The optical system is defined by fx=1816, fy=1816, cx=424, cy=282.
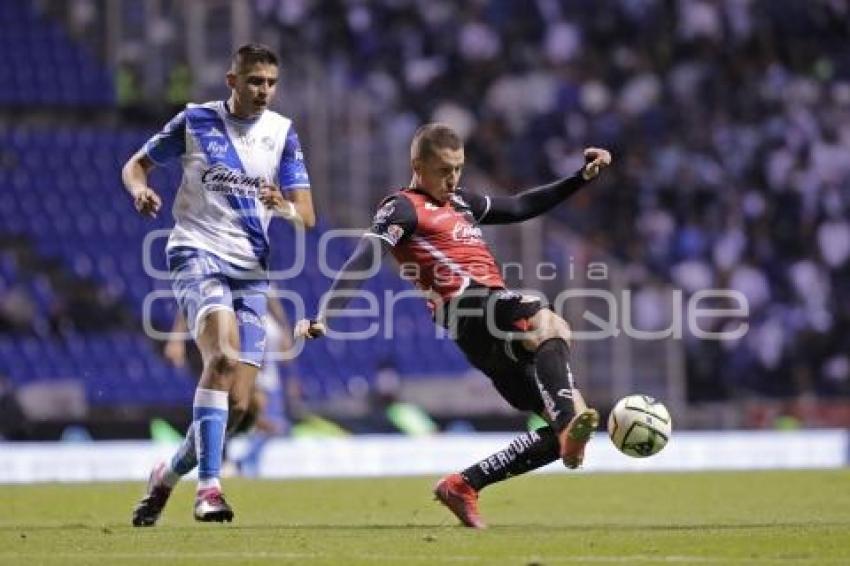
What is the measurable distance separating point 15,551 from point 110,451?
9.17 meters

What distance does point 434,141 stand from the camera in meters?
9.37

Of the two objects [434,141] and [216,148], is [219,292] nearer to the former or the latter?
[216,148]

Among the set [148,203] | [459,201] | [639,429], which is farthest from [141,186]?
[639,429]

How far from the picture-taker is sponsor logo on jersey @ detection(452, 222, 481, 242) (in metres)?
9.46

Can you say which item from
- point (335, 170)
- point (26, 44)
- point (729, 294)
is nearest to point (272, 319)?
point (335, 170)

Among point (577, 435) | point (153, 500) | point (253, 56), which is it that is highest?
point (253, 56)

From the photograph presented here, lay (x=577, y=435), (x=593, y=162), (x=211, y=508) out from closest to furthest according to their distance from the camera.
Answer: (x=577, y=435), (x=211, y=508), (x=593, y=162)

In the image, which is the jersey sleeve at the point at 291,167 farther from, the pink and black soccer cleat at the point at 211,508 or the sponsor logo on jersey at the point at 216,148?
the pink and black soccer cleat at the point at 211,508

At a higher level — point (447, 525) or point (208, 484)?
point (208, 484)

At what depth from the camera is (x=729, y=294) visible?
22.4 metres

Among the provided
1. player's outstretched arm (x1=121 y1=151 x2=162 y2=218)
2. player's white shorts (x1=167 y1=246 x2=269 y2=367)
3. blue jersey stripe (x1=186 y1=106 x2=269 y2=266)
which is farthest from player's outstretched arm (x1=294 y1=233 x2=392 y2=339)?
player's outstretched arm (x1=121 y1=151 x2=162 y2=218)

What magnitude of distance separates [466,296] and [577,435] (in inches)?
44.0

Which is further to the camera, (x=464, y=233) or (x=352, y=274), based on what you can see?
(x=464, y=233)

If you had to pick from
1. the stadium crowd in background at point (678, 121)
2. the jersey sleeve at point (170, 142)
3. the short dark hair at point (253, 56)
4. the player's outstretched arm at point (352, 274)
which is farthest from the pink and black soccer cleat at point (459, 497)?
the stadium crowd in background at point (678, 121)
